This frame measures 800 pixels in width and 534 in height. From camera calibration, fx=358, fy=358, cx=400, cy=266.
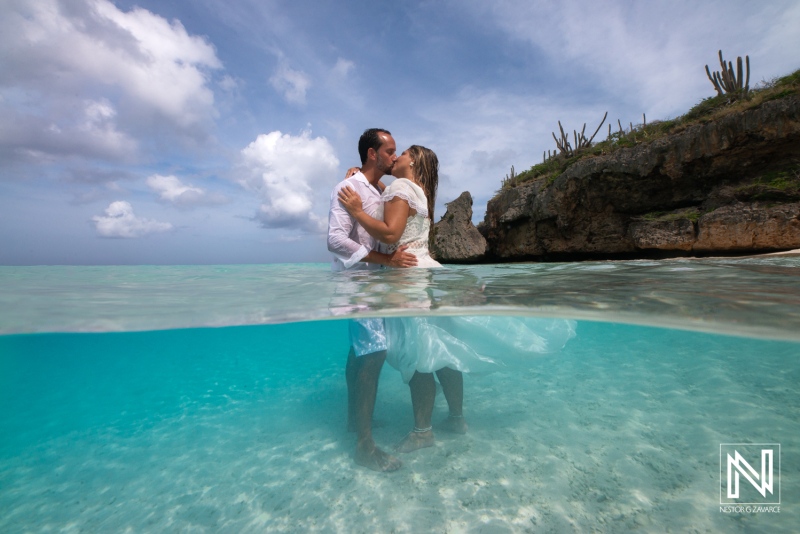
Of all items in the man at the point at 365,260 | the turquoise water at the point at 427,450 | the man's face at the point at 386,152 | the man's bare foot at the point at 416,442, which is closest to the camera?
the turquoise water at the point at 427,450

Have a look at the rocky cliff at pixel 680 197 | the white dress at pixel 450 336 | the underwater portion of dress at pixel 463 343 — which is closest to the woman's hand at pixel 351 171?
the white dress at pixel 450 336

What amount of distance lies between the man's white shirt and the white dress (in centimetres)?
20

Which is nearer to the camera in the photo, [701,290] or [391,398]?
[701,290]

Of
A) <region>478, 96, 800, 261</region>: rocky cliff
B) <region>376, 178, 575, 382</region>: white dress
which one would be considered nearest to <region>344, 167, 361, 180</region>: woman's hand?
<region>376, 178, 575, 382</region>: white dress

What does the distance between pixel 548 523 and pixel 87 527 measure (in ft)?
13.7

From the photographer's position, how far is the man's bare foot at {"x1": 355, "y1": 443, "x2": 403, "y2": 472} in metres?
3.63

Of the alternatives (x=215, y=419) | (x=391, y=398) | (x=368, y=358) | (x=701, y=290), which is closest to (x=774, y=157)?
(x=701, y=290)

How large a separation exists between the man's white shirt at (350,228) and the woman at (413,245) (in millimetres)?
131

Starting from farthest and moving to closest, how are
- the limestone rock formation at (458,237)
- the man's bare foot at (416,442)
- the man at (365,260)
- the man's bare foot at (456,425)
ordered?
the limestone rock formation at (458,237)
the man's bare foot at (456,425)
the man's bare foot at (416,442)
the man at (365,260)

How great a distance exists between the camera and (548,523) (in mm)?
3031

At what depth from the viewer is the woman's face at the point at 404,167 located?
3.98 meters

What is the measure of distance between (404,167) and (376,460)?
10.2ft

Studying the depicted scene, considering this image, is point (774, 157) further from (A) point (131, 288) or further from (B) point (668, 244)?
(A) point (131, 288)

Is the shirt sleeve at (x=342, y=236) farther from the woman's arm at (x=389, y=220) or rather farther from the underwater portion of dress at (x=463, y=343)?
the underwater portion of dress at (x=463, y=343)
